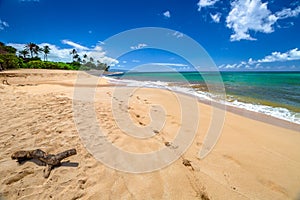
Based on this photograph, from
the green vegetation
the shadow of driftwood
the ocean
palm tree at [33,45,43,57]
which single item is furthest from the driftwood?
palm tree at [33,45,43,57]

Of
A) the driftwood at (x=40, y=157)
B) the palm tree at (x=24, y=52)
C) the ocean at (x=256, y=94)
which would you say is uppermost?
the palm tree at (x=24, y=52)

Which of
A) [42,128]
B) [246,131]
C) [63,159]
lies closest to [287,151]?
[246,131]

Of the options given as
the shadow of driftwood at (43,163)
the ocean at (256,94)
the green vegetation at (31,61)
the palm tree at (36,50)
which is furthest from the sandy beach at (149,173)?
the palm tree at (36,50)

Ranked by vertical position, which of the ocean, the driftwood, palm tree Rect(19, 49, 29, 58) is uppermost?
palm tree Rect(19, 49, 29, 58)

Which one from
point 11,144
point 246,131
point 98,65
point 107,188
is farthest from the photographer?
point 98,65

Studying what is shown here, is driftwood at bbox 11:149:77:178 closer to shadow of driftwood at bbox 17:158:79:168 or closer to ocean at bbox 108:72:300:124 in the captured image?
shadow of driftwood at bbox 17:158:79:168

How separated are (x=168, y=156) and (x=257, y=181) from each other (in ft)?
5.00

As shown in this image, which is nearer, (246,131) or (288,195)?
(288,195)

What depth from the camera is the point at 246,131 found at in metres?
4.85

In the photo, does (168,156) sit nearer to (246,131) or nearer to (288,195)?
(288,195)

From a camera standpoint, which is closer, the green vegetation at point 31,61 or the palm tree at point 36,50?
the green vegetation at point 31,61

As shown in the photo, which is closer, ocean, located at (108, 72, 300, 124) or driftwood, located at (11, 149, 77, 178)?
driftwood, located at (11, 149, 77, 178)

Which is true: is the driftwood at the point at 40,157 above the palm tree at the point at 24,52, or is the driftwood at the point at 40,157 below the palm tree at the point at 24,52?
below

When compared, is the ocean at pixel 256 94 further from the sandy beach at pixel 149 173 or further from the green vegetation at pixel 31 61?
the green vegetation at pixel 31 61
